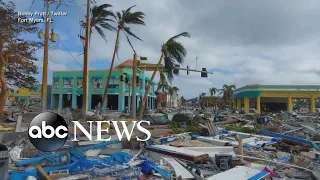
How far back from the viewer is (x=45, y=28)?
49.4 feet

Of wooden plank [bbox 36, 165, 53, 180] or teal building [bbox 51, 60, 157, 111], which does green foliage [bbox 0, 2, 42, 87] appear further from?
teal building [bbox 51, 60, 157, 111]

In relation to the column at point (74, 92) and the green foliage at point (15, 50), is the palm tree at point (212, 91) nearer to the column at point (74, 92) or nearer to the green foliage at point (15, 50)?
the column at point (74, 92)

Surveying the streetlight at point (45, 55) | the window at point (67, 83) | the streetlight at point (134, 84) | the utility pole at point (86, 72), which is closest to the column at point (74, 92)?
the window at point (67, 83)

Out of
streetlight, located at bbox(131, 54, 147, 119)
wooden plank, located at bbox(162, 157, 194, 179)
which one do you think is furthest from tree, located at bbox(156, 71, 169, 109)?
wooden plank, located at bbox(162, 157, 194, 179)

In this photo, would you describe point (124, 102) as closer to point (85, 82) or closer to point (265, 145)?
point (85, 82)

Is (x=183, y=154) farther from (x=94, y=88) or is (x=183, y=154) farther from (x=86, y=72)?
(x=94, y=88)

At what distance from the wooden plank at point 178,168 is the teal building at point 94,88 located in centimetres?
3693

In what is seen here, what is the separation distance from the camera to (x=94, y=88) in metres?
46.5

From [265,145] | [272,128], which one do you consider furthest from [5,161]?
[272,128]

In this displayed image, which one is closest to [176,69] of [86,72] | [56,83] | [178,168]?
[86,72]

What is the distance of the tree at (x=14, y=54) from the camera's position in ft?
45.1

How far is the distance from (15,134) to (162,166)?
575 centimetres

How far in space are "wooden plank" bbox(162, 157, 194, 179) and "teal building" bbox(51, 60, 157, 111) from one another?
3693cm

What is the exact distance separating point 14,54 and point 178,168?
38.8 ft
